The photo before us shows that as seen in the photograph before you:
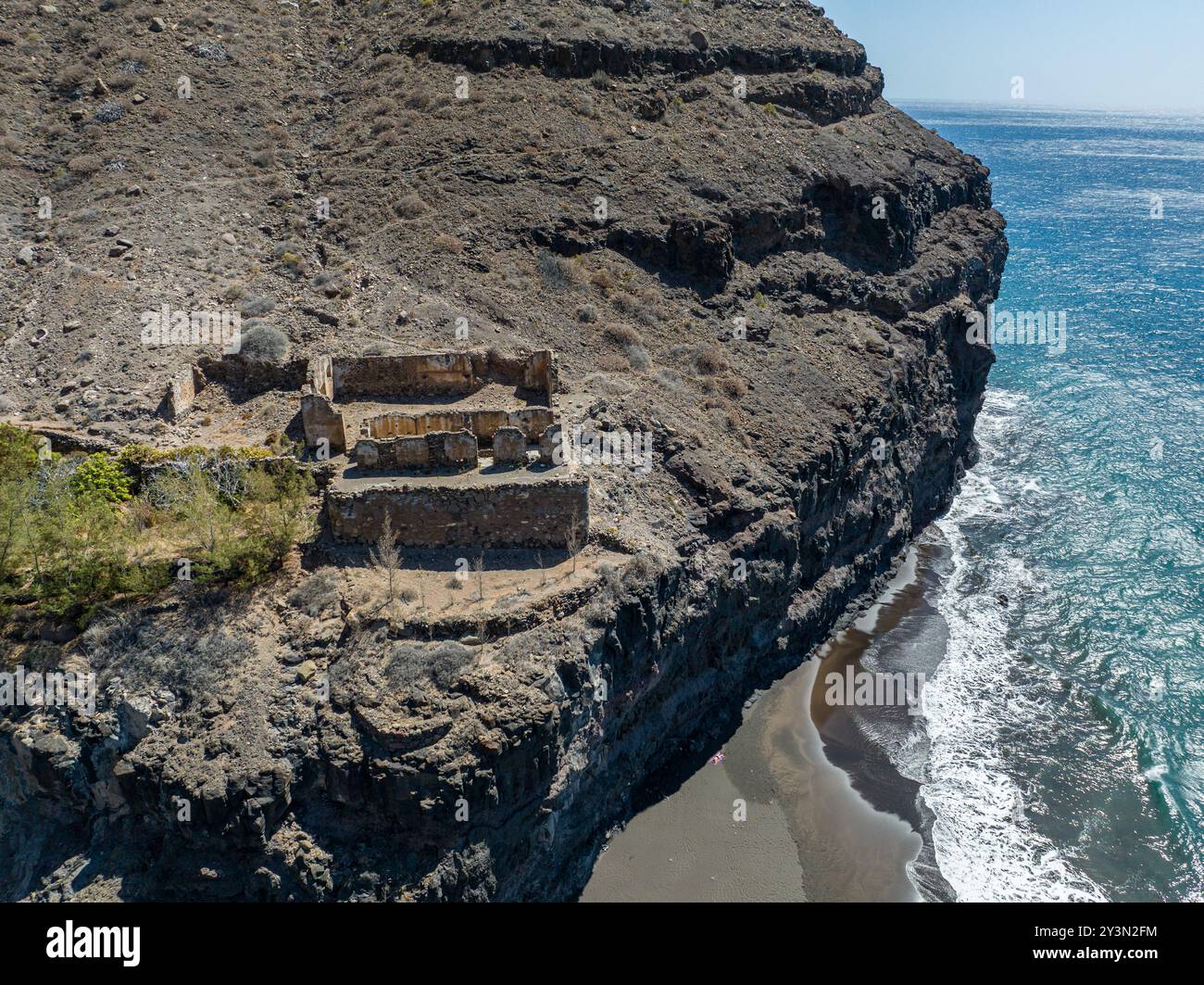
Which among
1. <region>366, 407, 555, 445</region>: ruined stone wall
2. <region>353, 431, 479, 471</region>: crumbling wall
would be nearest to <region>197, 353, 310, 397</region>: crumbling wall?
<region>366, 407, 555, 445</region>: ruined stone wall

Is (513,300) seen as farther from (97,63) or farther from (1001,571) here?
(97,63)

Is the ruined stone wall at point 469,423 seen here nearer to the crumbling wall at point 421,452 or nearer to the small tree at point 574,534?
the crumbling wall at point 421,452

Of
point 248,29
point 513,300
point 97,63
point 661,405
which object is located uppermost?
point 248,29

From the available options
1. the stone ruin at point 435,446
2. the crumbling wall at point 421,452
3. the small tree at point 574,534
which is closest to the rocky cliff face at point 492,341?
the small tree at point 574,534

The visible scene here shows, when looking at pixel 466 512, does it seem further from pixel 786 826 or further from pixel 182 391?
pixel 786 826

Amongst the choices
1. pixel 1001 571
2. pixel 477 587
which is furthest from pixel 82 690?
pixel 1001 571

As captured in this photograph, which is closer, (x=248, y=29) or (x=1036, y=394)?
(x=248, y=29)
